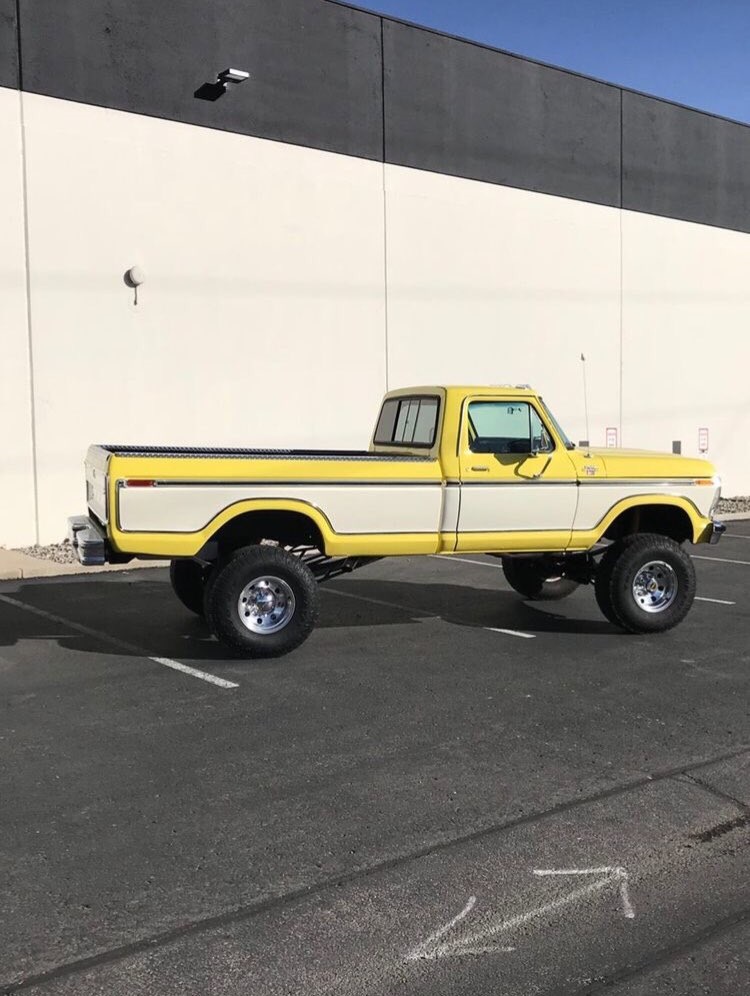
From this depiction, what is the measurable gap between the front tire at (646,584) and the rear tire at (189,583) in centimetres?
365

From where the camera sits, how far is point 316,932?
362 centimetres

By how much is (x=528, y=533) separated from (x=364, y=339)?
848 cm

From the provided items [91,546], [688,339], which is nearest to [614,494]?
[91,546]

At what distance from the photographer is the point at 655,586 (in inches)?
338

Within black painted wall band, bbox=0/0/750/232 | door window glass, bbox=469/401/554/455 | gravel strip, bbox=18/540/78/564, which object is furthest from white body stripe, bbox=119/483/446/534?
black painted wall band, bbox=0/0/750/232

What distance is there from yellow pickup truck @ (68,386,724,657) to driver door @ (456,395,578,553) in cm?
1

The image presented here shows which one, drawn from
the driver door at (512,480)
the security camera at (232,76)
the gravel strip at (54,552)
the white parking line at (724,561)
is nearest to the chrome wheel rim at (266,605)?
the driver door at (512,480)

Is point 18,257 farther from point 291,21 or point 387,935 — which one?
point 387,935

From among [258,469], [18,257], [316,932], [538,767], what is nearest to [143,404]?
[18,257]

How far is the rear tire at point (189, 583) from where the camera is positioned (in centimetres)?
900

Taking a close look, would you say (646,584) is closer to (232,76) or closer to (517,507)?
(517,507)

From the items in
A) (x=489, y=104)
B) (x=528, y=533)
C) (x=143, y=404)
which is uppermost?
(x=489, y=104)

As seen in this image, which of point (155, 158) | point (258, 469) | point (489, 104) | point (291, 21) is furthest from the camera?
point (489, 104)

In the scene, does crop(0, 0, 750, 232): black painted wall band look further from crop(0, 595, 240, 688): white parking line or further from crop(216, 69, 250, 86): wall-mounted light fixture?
crop(0, 595, 240, 688): white parking line
